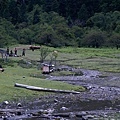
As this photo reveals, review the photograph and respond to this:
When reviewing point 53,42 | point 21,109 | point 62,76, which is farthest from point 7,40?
point 21,109

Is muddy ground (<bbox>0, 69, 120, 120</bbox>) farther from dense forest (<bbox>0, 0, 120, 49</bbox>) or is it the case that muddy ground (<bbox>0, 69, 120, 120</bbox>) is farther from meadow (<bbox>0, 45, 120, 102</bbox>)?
dense forest (<bbox>0, 0, 120, 49</bbox>)

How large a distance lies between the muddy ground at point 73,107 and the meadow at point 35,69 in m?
1.49

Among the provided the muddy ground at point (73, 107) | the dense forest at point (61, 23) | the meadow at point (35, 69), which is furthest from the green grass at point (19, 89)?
the dense forest at point (61, 23)

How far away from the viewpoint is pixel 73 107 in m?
27.3

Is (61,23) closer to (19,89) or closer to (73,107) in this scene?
(19,89)

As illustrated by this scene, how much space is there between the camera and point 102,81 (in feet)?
139

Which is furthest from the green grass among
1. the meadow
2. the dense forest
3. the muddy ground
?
the dense forest

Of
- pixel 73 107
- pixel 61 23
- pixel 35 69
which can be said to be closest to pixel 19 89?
pixel 73 107

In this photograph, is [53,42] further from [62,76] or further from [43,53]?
[62,76]

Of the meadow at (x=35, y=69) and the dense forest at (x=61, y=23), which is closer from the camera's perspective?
the meadow at (x=35, y=69)

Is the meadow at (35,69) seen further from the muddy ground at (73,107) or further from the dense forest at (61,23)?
the dense forest at (61,23)

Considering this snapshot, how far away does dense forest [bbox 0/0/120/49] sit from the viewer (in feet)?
297

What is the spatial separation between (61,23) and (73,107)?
7533 cm

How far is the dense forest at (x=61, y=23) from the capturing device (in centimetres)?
9038
